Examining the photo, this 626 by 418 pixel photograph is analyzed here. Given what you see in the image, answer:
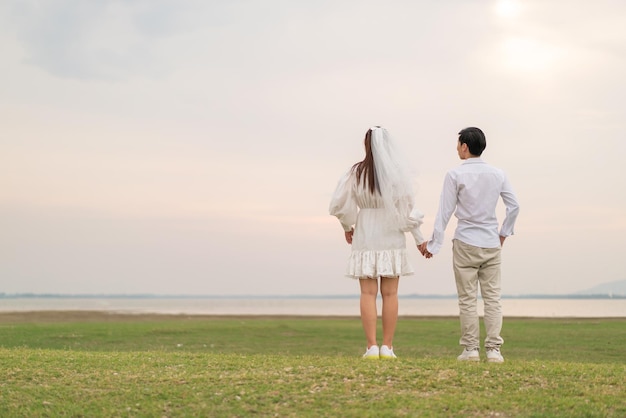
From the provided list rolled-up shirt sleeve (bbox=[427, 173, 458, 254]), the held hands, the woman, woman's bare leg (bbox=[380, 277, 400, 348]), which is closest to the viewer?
rolled-up shirt sleeve (bbox=[427, 173, 458, 254])

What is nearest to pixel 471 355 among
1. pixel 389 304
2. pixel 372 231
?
pixel 389 304

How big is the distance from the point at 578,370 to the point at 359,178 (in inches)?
151

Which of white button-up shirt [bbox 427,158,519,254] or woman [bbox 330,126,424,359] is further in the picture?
woman [bbox 330,126,424,359]

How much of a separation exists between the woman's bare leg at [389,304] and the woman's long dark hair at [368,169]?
1.28m

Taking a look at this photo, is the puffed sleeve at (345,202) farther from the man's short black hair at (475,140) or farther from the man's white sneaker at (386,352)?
the man's white sneaker at (386,352)

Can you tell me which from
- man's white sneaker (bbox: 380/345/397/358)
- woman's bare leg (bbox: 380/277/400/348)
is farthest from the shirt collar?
man's white sneaker (bbox: 380/345/397/358)

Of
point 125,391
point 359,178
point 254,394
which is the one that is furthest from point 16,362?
point 359,178

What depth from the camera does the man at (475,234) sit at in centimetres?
959

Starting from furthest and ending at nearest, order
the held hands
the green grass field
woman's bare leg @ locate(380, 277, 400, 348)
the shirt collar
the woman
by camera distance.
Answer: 1. woman's bare leg @ locate(380, 277, 400, 348)
2. the woman
3. the shirt collar
4. the held hands
5. the green grass field

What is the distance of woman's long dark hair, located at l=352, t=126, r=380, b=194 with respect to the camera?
9914mm

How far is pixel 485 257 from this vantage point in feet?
31.4

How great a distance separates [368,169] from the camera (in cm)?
998

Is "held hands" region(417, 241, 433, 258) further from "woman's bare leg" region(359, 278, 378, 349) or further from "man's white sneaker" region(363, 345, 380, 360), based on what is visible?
"man's white sneaker" region(363, 345, 380, 360)

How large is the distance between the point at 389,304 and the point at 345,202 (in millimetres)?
1562
